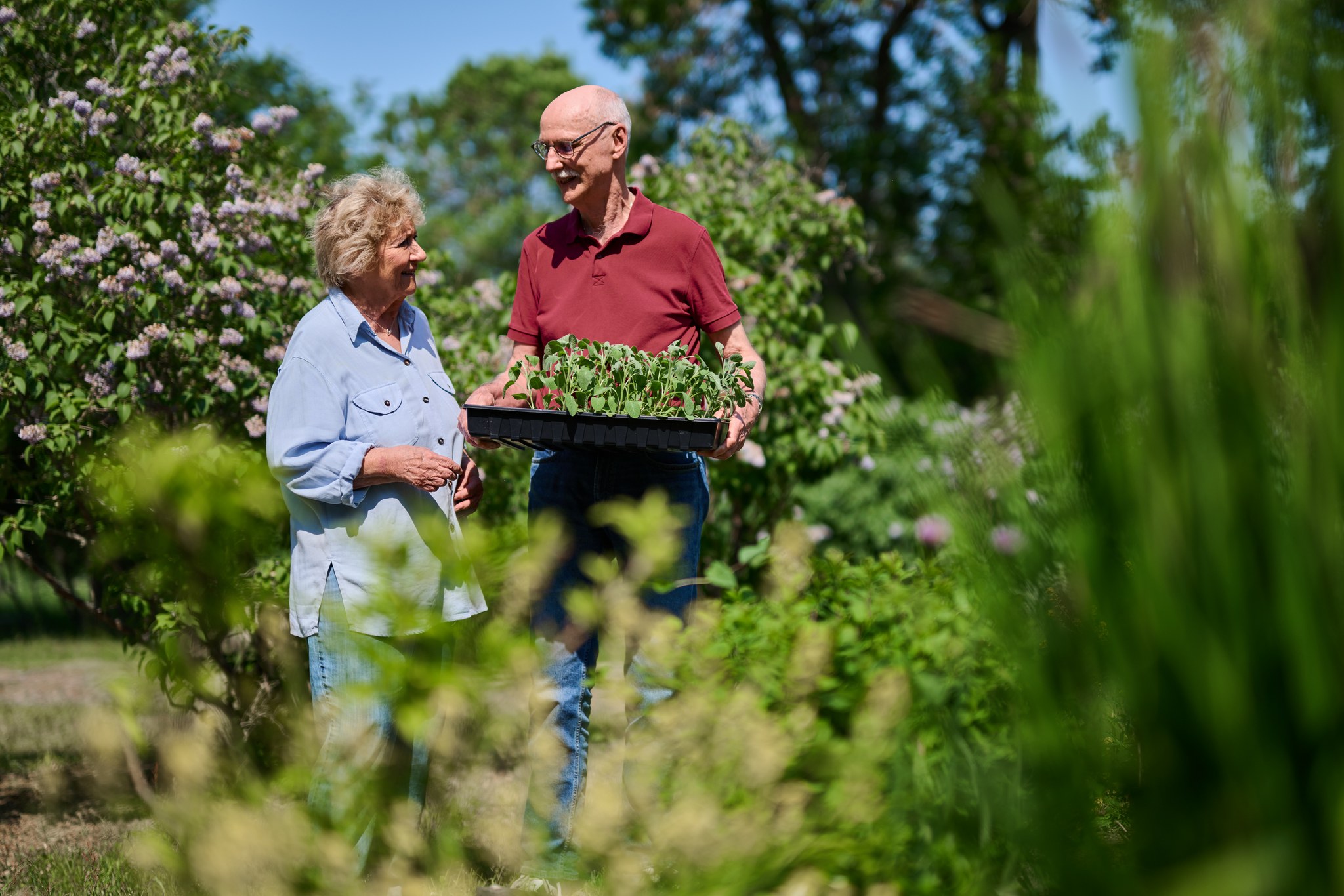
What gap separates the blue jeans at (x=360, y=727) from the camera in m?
1.34

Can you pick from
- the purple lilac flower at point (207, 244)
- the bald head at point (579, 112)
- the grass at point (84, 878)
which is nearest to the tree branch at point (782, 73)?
the purple lilac flower at point (207, 244)

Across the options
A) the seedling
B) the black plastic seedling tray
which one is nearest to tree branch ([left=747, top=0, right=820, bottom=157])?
the seedling

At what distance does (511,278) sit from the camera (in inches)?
213

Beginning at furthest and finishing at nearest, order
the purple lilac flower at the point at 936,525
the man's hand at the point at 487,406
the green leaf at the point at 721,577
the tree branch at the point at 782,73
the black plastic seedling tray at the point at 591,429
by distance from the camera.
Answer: the tree branch at the point at 782,73 → the man's hand at the point at 487,406 → the black plastic seedling tray at the point at 591,429 → the green leaf at the point at 721,577 → the purple lilac flower at the point at 936,525

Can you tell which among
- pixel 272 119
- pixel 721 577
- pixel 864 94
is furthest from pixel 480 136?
pixel 721 577

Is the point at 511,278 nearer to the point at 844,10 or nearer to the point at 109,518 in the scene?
the point at 109,518

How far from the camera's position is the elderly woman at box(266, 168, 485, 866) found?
2643 millimetres

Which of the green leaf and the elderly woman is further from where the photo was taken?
the elderly woman

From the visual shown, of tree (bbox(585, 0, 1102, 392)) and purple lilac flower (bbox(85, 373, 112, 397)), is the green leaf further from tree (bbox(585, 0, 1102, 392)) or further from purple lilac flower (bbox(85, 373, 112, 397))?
tree (bbox(585, 0, 1102, 392))

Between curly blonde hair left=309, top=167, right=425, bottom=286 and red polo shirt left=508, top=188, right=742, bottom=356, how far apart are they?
1.20 ft

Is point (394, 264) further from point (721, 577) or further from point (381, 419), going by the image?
point (721, 577)

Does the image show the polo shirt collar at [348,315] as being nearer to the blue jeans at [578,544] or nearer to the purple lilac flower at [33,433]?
the blue jeans at [578,544]

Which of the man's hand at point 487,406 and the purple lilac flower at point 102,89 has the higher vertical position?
the purple lilac flower at point 102,89

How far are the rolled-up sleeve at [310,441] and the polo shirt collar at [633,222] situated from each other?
2.65ft
